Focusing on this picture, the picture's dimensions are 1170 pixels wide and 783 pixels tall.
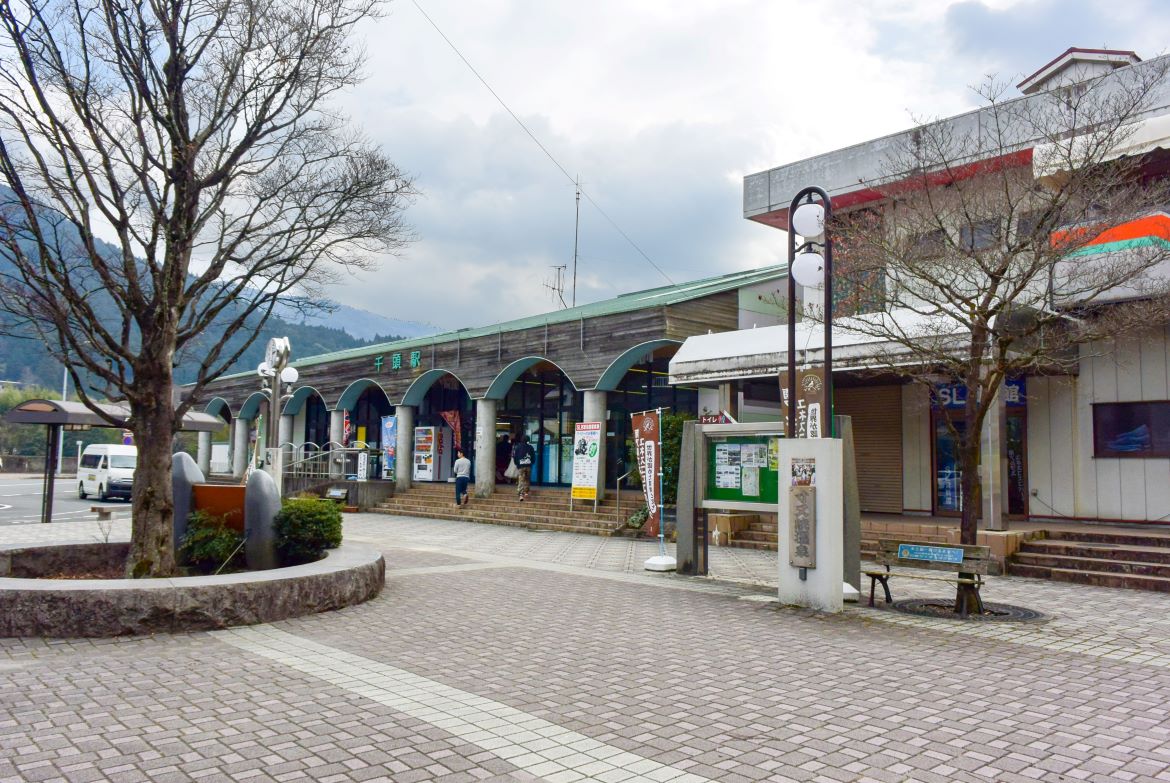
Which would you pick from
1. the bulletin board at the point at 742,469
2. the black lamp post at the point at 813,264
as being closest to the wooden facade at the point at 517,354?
the bulletin board at the point at 742,469

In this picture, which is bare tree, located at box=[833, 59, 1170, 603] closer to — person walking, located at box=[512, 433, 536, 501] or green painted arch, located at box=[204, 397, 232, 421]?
person walking, located at box=[512, 433, 536, 501]

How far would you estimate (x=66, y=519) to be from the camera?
19.4 meters

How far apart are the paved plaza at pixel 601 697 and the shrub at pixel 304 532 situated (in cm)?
115

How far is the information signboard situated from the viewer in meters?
18.4

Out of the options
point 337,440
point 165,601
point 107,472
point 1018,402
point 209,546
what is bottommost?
point 165,601

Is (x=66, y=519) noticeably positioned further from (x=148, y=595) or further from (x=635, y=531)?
(x=148, y=595)

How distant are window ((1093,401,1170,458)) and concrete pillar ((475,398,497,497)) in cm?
1370

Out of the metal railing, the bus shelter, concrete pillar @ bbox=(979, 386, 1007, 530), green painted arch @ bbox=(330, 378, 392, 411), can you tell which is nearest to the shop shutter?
concrete pillar @ bbox=(979, 386, 1007, 530)

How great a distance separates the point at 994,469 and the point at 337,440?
808 inches

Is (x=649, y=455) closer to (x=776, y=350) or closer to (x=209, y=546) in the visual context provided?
(x=776, y=350)

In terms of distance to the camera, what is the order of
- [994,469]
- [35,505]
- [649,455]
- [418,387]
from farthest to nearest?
[35,505], [418,387], [649,455], [994,469]

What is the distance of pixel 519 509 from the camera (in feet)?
65.9

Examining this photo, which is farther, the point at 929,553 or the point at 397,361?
the point at 397,361

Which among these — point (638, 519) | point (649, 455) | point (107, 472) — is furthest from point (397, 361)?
point (649, 455)
